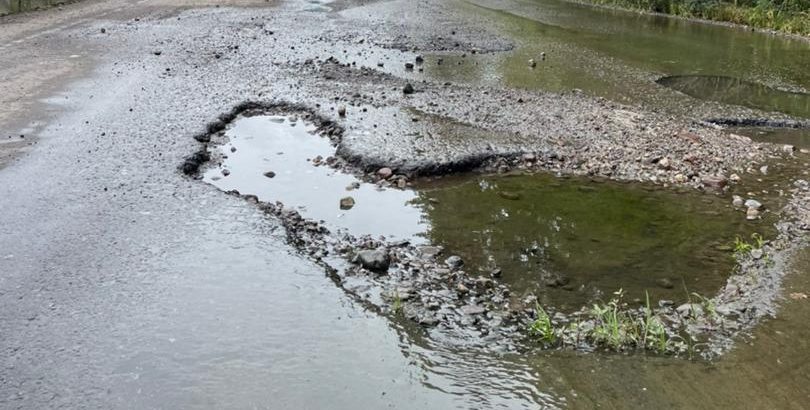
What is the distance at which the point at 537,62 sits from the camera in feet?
36.3

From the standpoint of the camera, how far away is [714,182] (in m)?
6.16

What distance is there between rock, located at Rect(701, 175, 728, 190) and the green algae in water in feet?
0.77

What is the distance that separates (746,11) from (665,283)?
51.6ft

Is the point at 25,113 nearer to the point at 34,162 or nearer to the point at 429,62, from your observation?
the point at 34,162

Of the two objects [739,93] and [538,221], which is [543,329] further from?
[739,93]

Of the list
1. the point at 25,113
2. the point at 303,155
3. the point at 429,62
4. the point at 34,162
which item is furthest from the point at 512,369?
the point at 429,62

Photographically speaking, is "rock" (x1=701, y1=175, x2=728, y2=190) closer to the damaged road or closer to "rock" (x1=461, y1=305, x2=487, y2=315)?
the damaged road

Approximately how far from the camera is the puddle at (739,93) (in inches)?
354

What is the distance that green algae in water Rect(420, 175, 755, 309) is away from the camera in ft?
14.8

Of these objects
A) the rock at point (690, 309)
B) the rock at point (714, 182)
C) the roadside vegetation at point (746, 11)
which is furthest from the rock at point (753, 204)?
the roadside vegetation at point (746, 11)

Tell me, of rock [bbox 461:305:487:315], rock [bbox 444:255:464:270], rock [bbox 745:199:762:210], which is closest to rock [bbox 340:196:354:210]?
rock [bbox 444:255:464:270]

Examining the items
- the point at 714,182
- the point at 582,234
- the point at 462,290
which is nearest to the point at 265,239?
the point at 462,290

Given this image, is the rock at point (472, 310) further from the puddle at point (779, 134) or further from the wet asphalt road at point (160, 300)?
the puddle at point (779, 134)

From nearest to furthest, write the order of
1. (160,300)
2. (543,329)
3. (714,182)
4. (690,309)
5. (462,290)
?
(543,329), (160,300), (690,309), (462,290), (714,182)
